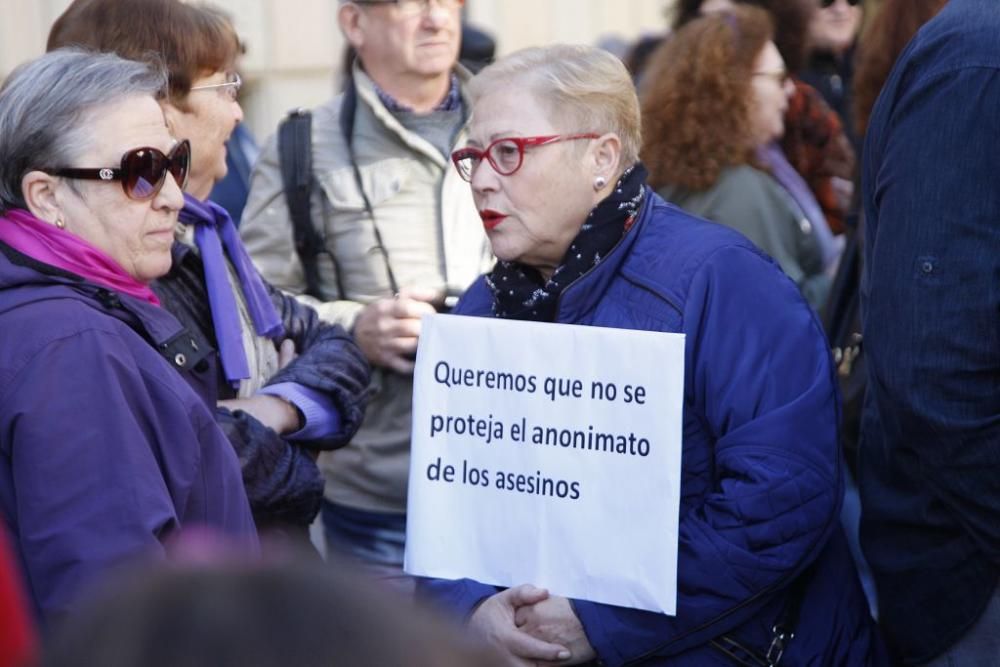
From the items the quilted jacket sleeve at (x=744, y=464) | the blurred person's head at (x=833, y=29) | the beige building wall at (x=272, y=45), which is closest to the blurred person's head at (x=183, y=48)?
the quilted jacket sleeve at (x=744, y=464)

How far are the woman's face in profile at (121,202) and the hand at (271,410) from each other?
44 centimetres

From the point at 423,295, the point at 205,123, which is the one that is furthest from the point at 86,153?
the point at 423,295

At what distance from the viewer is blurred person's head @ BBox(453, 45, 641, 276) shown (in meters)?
2.87

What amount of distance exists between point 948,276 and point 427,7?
211 centimetres

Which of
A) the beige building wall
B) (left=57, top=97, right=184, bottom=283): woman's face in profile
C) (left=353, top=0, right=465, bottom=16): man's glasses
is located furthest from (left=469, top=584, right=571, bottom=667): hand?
the beige building wall

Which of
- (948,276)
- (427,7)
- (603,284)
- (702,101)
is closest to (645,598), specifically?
(603,284)

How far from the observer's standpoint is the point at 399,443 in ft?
12.9

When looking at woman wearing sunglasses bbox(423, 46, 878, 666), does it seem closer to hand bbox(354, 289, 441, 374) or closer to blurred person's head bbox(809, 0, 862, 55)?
hand bbox(354, 289, 441, 374)

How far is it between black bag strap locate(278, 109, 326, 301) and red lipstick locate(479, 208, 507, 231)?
1.12 meters

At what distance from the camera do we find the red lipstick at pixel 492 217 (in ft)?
9.56

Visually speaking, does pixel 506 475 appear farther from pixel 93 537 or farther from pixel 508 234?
pixel 93 537

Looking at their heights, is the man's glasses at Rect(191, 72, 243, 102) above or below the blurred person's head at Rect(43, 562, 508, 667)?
below

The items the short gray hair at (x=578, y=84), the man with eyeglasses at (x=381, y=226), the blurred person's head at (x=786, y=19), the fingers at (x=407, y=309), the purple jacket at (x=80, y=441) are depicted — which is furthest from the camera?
the blurred person's head at (x=786, y=19)

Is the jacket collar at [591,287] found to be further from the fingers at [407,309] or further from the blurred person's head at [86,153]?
the fingers at [407,309]
